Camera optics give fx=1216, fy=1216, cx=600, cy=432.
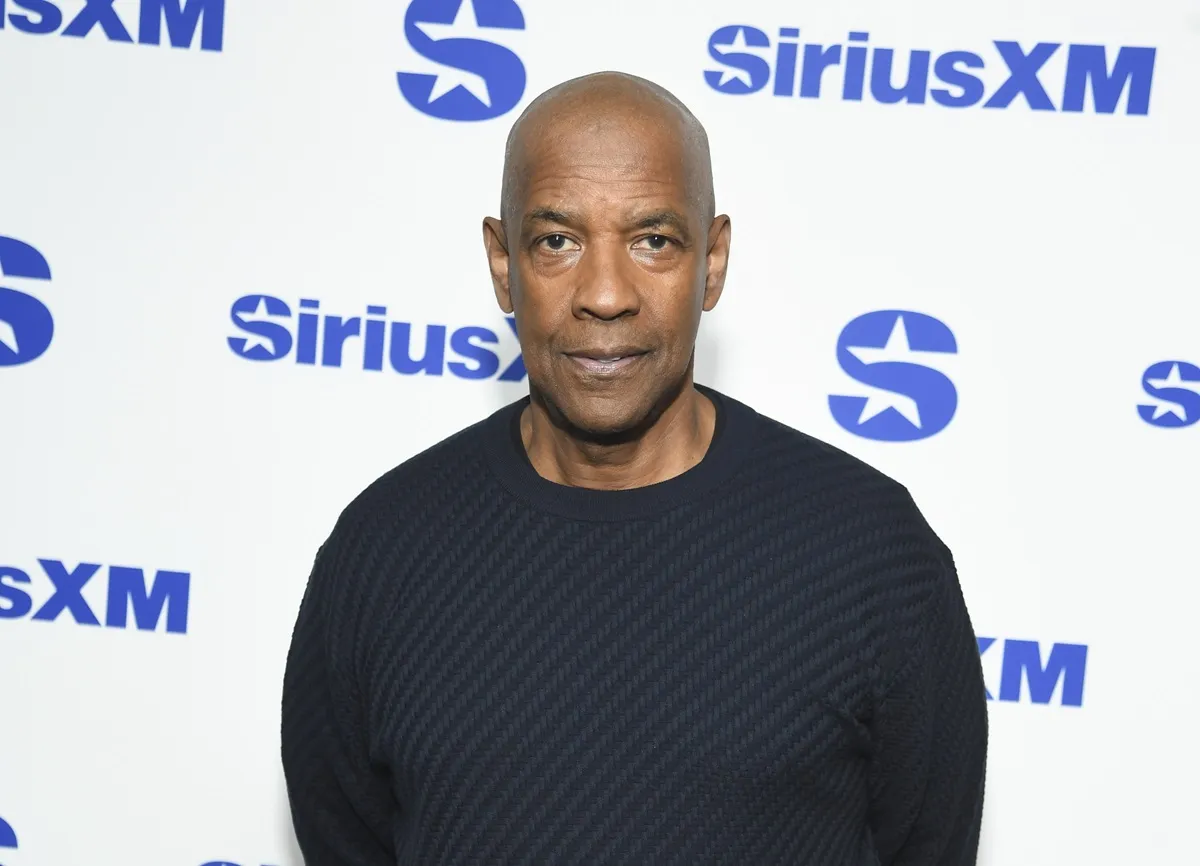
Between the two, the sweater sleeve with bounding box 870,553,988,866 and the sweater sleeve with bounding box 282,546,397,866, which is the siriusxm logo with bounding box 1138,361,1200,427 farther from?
the sweater sleeve with bounding box 282,546,397,866

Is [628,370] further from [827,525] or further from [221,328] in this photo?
[221,328]

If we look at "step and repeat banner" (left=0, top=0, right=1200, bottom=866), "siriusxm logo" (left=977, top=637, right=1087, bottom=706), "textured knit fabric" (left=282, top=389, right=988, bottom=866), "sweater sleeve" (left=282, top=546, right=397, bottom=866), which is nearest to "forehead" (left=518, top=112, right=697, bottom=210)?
"textured knit fabric" (left=282, top=389, right=988, bottom=866)

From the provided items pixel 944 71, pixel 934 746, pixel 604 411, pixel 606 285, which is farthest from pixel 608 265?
pixel 944 71

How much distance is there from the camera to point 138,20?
1.83 metres

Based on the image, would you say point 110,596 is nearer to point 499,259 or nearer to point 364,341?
point 364,341

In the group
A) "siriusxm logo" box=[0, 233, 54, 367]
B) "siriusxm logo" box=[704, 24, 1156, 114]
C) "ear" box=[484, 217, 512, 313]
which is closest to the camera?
"ear" box=[484, 217, 512, 313]

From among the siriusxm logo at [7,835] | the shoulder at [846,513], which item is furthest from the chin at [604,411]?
the siriusxm logo at [7,835]

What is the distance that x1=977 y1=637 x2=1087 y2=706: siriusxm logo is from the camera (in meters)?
1.82

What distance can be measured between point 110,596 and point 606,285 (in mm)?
1192

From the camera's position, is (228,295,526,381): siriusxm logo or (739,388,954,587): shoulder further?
(228,295,526,381): siriusxm logo

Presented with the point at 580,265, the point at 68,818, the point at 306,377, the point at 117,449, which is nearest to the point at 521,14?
the point at 306,377

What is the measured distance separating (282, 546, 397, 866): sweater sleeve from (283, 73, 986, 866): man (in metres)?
0.04

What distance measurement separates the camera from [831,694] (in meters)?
1.14

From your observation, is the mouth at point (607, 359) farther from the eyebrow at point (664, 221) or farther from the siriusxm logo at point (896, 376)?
the siriusxm logo at point (896, 376)
